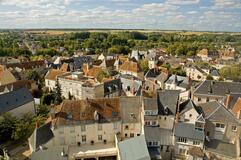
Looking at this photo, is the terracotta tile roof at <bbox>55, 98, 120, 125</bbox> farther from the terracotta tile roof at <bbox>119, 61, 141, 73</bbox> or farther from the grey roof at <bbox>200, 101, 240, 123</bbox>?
the terracotta tile roof at <bbox>119, 61, 141, 73</bbox>

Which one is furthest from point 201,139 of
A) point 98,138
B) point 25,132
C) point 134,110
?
point 25,132

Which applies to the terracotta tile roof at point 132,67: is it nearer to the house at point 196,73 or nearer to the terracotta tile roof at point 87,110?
the house at point 196,73

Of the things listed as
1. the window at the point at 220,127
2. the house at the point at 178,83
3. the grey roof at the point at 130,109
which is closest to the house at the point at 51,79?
the house at the point at 178,83

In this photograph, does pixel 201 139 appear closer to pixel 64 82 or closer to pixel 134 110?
pixel 134 110

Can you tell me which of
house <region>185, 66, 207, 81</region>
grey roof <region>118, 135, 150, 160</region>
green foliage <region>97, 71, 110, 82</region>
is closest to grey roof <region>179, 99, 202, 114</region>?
grey roof <region>118, 135, 150, 160</region>

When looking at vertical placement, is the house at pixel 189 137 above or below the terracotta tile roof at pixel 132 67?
below
